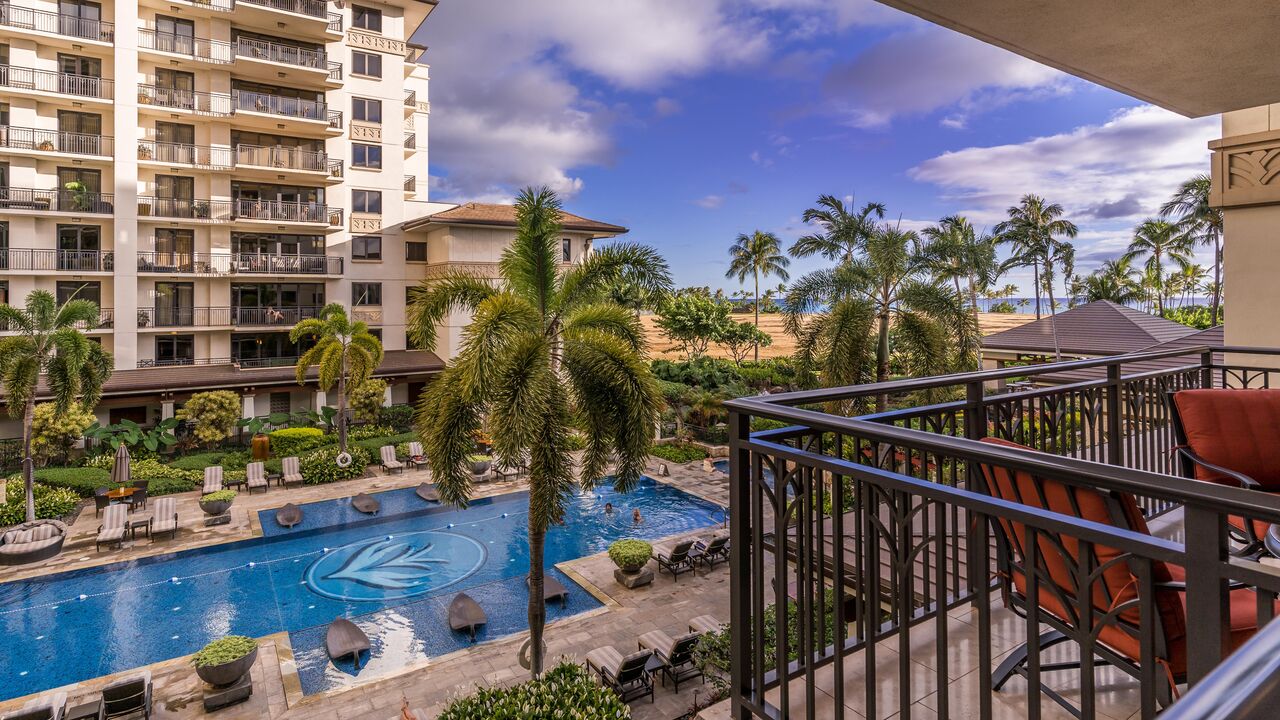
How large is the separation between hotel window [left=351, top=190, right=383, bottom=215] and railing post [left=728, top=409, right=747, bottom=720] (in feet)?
94.8

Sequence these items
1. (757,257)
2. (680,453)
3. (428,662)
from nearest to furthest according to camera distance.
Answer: (428,662) < (680,453) < (757,257)

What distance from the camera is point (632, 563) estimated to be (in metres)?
13.5

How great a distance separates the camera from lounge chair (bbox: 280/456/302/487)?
19.4m

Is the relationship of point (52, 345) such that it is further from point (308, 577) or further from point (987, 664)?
point (987, 664)

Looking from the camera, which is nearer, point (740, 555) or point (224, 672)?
point (740, 555)

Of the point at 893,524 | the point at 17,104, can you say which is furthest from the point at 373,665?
the point at 17,104

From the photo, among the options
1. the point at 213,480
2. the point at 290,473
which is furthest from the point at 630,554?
the point at 213,480

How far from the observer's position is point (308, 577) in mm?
14070

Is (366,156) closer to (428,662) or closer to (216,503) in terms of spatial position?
(216,503)

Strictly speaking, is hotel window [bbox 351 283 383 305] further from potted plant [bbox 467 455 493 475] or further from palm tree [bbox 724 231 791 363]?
palm tree [bbox 724 231 791 363]

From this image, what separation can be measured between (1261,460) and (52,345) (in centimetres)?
2100

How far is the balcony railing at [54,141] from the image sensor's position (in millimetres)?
21375

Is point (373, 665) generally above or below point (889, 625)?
below

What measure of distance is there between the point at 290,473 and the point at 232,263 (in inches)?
397
